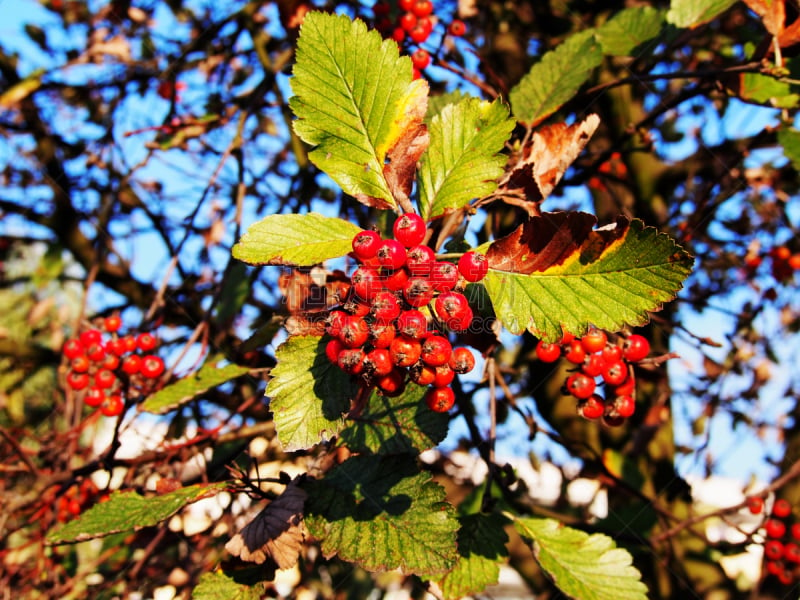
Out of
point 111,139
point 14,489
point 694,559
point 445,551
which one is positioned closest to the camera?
point 445,551

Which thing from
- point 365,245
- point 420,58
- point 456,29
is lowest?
point 365,245

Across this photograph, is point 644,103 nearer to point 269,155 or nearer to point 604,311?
point 269,155

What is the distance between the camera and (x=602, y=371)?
5.26ft

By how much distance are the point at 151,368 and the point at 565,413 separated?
190 cm

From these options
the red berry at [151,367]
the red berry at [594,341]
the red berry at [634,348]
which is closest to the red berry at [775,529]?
the red berry at [634,348]

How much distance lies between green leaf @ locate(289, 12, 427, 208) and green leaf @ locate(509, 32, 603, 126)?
76 cm

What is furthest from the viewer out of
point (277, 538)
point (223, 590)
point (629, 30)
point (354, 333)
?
point (629, 30)

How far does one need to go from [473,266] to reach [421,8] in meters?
1.70

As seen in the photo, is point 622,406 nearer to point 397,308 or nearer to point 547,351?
point 547,351

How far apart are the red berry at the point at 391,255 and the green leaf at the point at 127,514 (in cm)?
76

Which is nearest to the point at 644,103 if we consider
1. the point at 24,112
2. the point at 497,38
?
the point at 497,38

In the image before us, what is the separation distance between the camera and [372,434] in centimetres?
155

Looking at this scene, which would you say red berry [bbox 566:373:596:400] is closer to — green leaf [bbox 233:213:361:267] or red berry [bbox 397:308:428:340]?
red berry [bbox 397:308:428:340]

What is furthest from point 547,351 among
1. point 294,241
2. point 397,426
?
point 294,241
